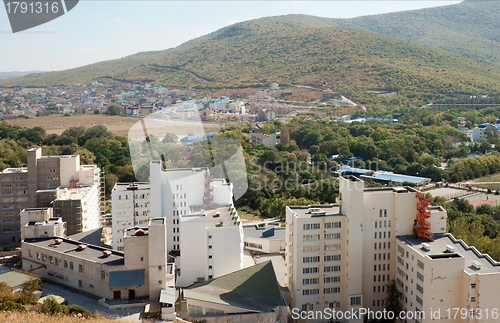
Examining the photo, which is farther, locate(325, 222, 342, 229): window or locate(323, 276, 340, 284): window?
locate(323, 276, 340, 284): window

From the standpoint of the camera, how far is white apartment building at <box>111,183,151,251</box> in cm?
1781

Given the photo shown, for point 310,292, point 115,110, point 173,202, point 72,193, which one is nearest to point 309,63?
point 115,110

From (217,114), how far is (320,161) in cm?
1838

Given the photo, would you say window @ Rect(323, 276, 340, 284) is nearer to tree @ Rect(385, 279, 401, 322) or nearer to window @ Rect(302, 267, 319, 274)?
window @ Rect(302, 267, 319, 274)

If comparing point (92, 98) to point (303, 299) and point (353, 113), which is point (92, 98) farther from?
point (303, 299)

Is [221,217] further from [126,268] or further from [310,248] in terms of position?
[126,268]

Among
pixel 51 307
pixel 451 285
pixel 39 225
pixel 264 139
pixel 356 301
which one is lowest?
pixel 356 301

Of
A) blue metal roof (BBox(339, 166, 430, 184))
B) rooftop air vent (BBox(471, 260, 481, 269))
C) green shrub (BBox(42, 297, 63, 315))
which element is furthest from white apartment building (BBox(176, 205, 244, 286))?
blue metal roof (BBox(339, 166, 430, 184))

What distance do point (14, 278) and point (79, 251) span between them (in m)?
1.94

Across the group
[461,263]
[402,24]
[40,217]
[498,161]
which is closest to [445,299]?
[461,263]

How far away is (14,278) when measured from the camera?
12.8 m

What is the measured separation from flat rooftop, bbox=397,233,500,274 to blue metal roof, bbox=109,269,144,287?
26.6ft

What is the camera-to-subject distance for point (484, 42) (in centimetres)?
10088

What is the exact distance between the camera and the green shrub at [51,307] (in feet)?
35.5
